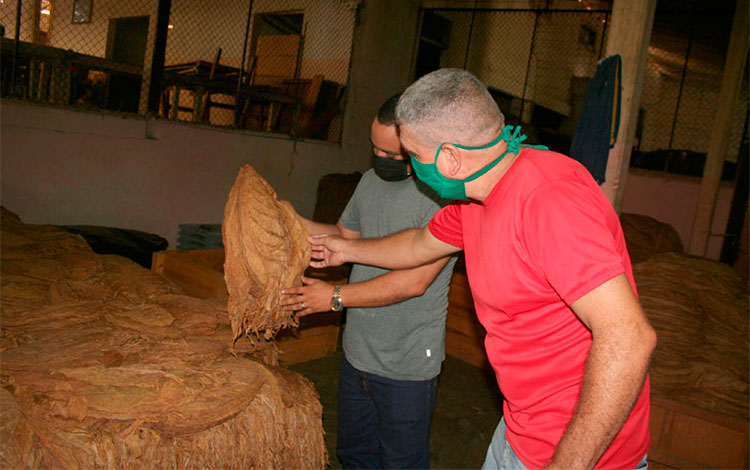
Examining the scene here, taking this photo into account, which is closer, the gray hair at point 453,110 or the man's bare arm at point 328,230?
the gray hair at point 453,110

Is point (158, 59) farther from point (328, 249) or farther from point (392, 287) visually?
point (392, 287)

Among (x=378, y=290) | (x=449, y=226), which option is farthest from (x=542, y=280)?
(x=378, y=290)

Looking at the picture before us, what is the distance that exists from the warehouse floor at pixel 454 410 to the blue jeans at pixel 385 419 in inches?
39.8

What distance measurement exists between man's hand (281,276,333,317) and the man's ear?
3.26 feet

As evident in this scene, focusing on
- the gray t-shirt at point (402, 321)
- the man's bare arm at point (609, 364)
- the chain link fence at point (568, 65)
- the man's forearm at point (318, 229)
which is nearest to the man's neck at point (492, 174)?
the man's bare arm at point (609, 364)

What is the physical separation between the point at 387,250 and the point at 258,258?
573 millimetres

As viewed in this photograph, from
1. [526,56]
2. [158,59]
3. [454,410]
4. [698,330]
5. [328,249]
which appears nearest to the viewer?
[328,249]

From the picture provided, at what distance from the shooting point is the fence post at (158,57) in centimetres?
631

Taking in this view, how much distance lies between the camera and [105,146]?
19.9ft

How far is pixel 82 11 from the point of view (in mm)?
10766

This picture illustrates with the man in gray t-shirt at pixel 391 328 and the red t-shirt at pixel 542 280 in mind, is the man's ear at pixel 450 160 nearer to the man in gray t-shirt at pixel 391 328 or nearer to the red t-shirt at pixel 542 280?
the red t-shirt at pixel 542 280

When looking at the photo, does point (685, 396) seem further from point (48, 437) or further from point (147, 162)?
point (147, 162)

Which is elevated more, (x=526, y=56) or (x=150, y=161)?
(x=526, y=56)

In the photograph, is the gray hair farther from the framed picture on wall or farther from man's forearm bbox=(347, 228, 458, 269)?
the framed picture on wall
